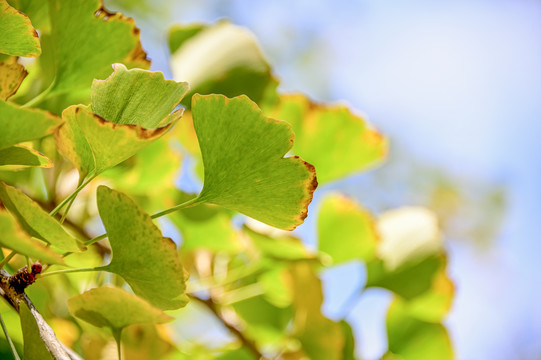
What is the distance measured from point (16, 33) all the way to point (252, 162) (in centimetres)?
9

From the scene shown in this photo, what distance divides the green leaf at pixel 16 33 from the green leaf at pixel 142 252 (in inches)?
2.2

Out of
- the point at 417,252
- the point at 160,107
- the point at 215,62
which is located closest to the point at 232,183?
the point at 160,107

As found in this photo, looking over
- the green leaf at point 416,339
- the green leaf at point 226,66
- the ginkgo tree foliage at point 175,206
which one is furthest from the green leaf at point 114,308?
the green leaf at point 416,339

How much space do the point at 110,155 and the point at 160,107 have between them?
0.9 inches

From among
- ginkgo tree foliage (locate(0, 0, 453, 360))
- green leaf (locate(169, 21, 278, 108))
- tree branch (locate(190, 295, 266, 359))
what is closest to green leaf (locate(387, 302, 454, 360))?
ginkgo tree foliage (locate(0, 0, 453, 360))

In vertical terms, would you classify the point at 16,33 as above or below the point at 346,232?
above

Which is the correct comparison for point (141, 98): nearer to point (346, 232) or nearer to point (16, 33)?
point (16, 33)

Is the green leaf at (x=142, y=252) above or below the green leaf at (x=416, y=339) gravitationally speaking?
above

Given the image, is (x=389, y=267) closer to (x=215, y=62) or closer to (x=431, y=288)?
(x=431, y=288)

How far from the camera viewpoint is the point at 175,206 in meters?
0.26

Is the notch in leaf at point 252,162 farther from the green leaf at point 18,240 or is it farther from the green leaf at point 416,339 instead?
the green leaf at point 416,339

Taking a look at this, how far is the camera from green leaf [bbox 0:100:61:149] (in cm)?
17

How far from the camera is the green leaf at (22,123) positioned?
0.17m

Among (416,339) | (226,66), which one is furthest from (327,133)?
(416,339)
